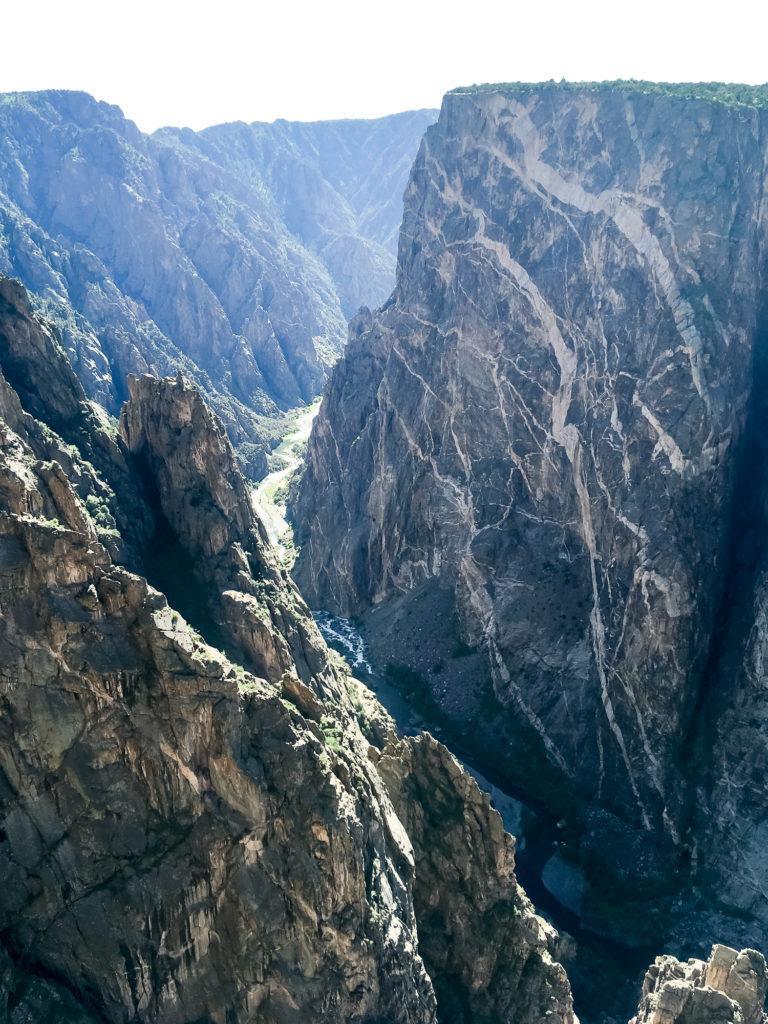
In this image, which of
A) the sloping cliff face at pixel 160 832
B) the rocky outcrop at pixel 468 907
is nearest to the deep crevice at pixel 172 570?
the sloping cliff face at pixel 160 832

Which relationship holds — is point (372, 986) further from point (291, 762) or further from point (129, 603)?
point (129, 603)

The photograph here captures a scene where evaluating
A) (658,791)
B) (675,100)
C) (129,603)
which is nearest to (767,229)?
(675,100)

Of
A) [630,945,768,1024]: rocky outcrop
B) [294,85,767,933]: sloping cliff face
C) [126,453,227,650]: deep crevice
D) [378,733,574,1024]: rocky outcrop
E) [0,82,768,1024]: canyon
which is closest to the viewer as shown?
[0,82,768,1024]: canyon

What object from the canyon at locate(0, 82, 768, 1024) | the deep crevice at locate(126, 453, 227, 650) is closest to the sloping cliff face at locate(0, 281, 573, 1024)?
the canyon at locate(0, 82, 768, 1024)

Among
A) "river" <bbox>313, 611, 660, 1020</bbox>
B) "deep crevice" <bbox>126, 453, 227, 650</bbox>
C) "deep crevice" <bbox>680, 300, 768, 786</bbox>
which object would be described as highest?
"deep crevice" <bbox>680, 300, 768, 786</bbox>

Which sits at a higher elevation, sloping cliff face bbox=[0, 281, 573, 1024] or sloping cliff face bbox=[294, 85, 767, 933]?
sloping cliff face bbox=[294, 85, 767, 933]

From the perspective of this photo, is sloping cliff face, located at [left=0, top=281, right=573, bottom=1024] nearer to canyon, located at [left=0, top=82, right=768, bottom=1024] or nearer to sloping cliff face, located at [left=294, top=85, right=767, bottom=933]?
canyon, located at [left=0, top=82, right=768, bottom=1024]

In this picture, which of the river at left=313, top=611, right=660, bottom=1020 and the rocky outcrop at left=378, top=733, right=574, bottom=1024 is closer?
the rocky outcrop at left=378, top=733, right=574, bottom=1024
